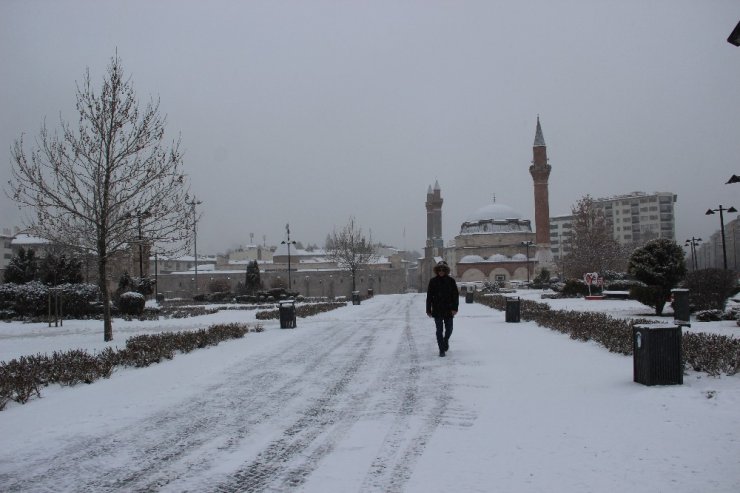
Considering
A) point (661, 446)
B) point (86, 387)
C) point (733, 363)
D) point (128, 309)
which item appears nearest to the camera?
point (661, 446)

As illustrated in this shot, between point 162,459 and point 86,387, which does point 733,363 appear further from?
point 86,387

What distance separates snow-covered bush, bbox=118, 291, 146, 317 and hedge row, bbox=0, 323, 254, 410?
14334 mm

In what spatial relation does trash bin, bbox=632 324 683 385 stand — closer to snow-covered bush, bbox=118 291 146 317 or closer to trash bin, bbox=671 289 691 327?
trash bin, bbox=671 289 691 327

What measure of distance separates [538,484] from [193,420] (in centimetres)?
368

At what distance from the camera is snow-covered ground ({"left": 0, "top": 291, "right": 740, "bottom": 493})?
157 inches

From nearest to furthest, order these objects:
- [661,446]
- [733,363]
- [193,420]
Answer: [661,446]
[193,420]
[733,363]

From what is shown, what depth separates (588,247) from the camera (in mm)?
44438

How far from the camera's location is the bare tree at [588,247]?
4362cm

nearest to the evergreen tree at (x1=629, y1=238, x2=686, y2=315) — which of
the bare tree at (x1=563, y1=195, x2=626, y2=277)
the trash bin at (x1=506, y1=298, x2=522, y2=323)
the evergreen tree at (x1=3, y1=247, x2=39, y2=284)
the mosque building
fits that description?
the trash bin at (x1=506, y1=298, x2=522, y2=323)

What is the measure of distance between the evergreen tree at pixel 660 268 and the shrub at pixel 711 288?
778 millimetres

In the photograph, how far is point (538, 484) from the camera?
378 centimetres

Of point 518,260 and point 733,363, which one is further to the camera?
point 518,260

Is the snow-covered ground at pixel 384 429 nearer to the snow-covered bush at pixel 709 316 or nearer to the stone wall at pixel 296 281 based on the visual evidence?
the snow-covered bush at pixel 709 316

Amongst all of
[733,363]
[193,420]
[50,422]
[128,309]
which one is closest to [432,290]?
[733,363]
